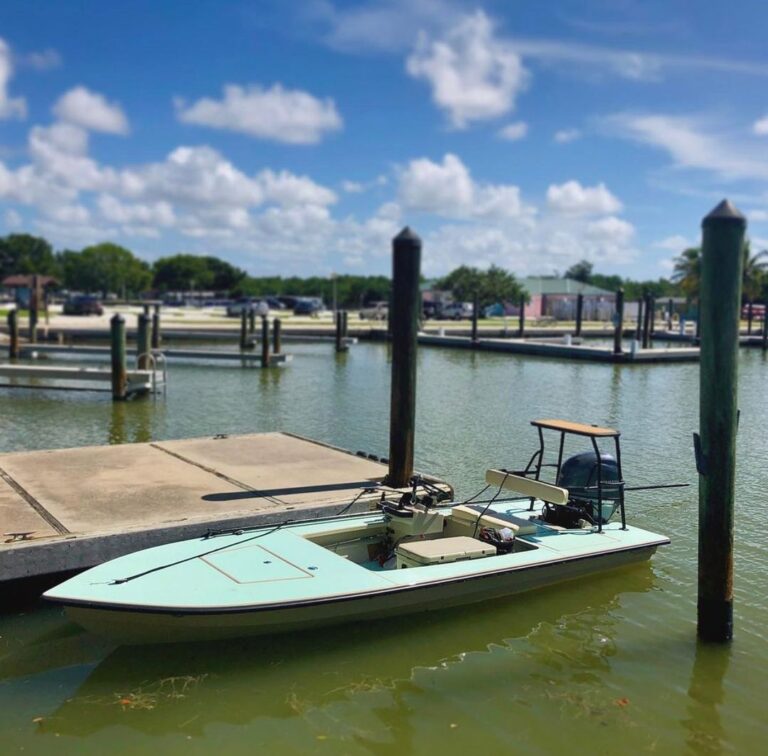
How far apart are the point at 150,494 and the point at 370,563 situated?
114 inches

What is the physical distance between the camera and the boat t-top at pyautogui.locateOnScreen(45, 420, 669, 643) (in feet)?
22.1

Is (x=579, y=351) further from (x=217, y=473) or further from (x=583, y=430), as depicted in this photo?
(x=583, y=430)

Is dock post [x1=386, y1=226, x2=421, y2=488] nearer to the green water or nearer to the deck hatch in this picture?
the green water

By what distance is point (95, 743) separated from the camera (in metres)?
5.95

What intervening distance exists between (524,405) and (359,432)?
694 centimetres

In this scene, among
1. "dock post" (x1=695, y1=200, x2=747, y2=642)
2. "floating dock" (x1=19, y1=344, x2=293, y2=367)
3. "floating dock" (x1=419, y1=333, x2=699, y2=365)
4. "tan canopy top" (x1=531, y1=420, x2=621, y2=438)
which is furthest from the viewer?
"floating dock" (x1=419, y1=333, x2=699, y2=365)

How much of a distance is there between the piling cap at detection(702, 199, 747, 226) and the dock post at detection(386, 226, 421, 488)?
13.0 feet

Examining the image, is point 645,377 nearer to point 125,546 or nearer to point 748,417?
point 748,417

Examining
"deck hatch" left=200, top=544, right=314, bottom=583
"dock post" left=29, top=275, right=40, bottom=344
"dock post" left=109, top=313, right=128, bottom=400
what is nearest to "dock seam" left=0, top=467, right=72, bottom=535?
"deck hatch" left=200, top=544, right=314, bottom=583

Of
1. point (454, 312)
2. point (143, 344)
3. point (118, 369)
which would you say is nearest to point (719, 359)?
point (118, 369)

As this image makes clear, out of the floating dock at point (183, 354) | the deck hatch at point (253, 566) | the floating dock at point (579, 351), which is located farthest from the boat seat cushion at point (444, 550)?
the floating dock at point (579, 351)

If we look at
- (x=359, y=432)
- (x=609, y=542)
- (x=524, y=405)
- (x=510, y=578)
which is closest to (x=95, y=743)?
(x=510, y=578)

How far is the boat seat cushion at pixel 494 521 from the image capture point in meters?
8.87

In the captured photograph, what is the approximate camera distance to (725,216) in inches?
290
